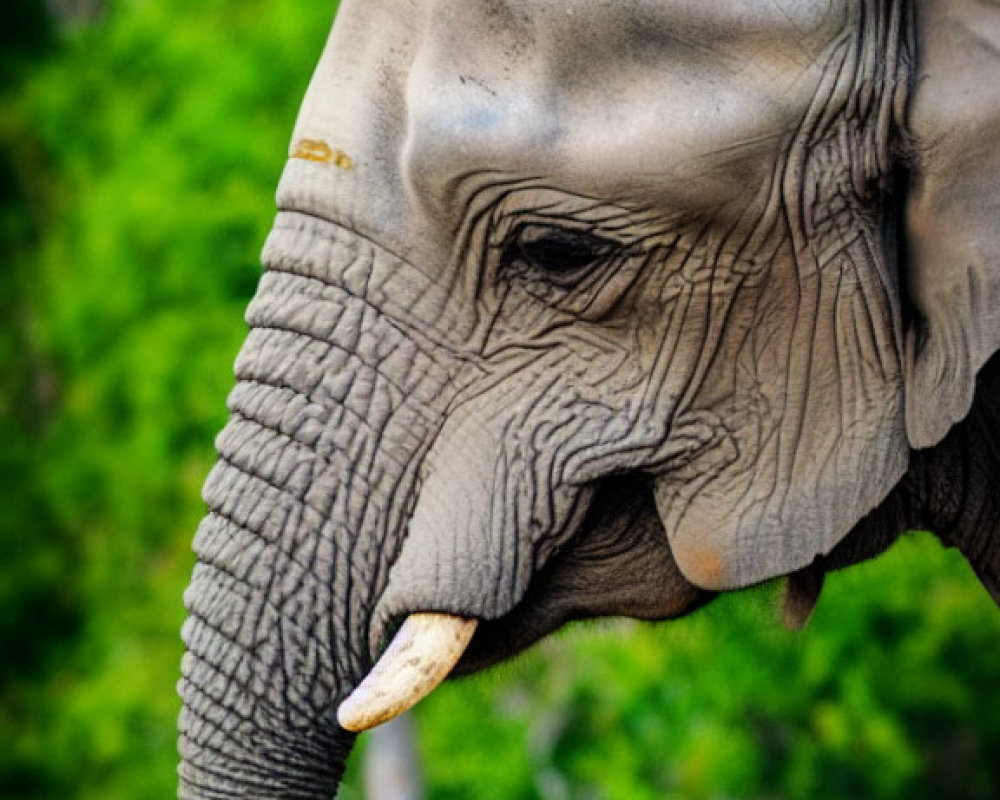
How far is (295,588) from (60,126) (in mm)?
14818

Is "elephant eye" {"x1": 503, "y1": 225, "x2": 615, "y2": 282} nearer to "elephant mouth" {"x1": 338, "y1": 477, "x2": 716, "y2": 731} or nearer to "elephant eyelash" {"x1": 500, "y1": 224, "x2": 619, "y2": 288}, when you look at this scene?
"elephant eyelash" {"x1": 500, "y1": 224, "x2": 619, "y2": 288}

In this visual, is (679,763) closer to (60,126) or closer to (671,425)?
(671,425)

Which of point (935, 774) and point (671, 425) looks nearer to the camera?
point (671, 425)

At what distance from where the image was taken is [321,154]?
131 inches

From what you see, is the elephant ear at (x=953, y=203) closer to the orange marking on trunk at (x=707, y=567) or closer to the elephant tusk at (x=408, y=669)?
the orange marking on trunk at (x=707, y=567)

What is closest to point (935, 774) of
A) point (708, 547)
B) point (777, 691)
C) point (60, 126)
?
point (777, 691)

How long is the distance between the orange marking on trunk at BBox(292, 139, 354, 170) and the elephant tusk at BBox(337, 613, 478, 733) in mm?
675

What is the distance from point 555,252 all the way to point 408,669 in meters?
0.65

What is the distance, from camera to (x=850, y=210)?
3277 millimetres

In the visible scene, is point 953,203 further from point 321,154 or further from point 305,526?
point 305,526

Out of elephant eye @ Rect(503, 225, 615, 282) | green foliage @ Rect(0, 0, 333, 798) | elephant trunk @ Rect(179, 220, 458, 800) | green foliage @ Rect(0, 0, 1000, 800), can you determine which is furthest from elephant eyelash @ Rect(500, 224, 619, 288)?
green foliage @ Rect(0, 0, 333, 798)

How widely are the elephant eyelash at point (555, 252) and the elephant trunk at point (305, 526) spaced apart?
0.66ft

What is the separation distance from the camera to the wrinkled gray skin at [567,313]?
10.5ft

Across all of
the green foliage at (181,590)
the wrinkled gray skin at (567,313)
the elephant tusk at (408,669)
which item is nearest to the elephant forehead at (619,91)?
the wrinkled gray skin at (567,313)
